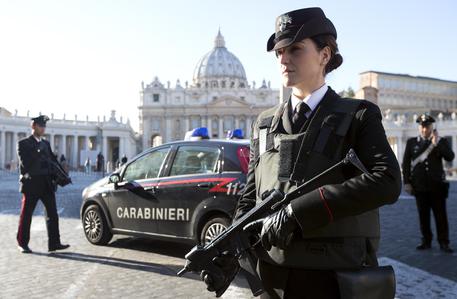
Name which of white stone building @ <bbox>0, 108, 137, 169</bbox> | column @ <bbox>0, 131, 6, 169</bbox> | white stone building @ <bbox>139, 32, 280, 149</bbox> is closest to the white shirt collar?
white stone building @ <bbox>0, 108, 137, 169</bbox>

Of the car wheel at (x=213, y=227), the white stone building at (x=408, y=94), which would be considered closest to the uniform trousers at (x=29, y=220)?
the car wheel at (x=213, y=227)

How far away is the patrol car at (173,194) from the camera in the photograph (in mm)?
6352

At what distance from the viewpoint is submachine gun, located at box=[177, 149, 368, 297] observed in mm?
2018

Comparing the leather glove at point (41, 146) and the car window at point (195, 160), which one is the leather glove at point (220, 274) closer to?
the car window at point (195, 160)

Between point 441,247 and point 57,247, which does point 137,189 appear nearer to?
point 57,247

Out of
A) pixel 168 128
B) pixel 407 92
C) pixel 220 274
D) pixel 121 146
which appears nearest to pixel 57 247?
pixel 220 274

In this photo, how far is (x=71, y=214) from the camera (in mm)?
12469

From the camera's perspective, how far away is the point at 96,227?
796 centimetres

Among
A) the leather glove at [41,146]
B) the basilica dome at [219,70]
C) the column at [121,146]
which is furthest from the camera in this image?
the basilica dome at [219,70]

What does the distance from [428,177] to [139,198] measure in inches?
170

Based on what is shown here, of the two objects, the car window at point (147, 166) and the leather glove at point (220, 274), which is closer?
the leather glove at point (220, 274)

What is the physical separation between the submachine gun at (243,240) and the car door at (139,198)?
486 centimetres

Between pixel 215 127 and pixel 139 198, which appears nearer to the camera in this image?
pixel 139 198

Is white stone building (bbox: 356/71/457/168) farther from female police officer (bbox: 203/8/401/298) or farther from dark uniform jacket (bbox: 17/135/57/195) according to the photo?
female police officer (bbox: 203/8/401/298)
